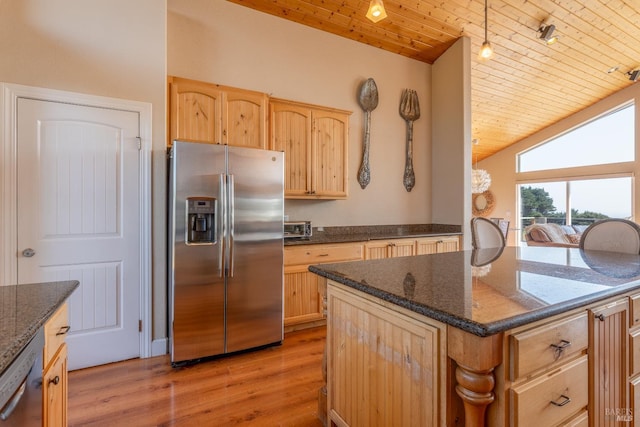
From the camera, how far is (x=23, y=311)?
39.9 inches

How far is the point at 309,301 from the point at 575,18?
15.7ft

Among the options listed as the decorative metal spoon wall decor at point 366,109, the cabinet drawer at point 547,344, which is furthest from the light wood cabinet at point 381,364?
the decorative metal spoon wall decor at point 366,109

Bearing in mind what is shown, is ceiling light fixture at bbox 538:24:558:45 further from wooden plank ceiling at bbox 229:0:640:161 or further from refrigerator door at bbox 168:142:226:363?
refrigerator door at bbox 168:142:226:363

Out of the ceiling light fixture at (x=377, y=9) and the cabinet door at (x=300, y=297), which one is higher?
the ceiling light fixture at (x=377, y=9)

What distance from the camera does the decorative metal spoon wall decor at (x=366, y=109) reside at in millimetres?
4082

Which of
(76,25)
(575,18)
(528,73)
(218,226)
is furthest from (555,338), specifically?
(528,73)

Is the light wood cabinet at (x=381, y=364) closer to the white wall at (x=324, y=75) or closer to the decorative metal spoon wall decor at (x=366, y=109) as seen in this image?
the white wall at (x=324, y=75)

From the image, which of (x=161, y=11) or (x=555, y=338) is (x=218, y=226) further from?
(x=555, y=338)

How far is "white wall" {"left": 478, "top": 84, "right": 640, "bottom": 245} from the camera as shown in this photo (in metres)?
6.17

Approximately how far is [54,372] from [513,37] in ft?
17.7

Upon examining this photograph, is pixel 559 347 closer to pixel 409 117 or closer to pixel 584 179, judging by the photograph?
pixel 409 117

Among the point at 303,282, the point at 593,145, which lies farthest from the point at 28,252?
the point at 593,145

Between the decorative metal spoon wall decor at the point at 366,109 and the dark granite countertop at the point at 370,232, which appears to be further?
the decorative metal spoon wall decor at the point at 366,109

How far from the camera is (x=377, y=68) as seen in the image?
4.27m
